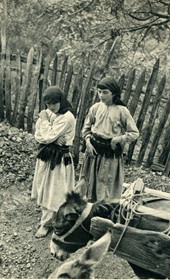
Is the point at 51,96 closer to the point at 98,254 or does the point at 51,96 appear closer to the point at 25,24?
the point at 98,254

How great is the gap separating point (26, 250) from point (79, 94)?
2.88 m

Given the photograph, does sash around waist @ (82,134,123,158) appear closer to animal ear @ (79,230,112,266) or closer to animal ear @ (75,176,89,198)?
animal ear @ (75,176,89,198)

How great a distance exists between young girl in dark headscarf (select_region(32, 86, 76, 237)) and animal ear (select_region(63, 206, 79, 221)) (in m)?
1.75

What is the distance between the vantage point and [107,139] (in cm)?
491

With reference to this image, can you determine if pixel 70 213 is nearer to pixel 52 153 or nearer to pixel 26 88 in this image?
pixel 52 153

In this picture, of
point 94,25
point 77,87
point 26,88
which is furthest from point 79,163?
point 94,25

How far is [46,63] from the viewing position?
682 centimetres

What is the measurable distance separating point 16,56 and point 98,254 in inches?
223

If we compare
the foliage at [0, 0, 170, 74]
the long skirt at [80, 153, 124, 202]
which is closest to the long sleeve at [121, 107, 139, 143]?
the long skirt at [80, 153, 124, 202]

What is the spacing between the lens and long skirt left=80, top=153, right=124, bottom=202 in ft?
16.6

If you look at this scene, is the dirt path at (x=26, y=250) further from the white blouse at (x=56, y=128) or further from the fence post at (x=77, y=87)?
the fence post at (x=77, y=87)

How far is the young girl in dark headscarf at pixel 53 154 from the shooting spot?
15.2ft

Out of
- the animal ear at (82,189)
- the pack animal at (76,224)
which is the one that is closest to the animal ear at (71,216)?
the pack animal at (76,224)

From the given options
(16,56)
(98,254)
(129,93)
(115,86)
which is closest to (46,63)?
(16,56)
